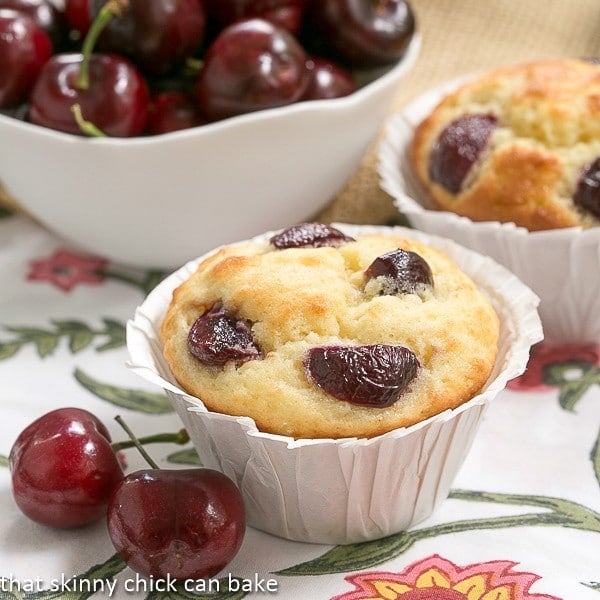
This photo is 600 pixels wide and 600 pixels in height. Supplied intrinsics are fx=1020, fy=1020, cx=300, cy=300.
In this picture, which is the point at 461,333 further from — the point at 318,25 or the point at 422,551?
the point at 318,25

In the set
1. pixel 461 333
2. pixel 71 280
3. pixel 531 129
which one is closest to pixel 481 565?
pixel 461 333

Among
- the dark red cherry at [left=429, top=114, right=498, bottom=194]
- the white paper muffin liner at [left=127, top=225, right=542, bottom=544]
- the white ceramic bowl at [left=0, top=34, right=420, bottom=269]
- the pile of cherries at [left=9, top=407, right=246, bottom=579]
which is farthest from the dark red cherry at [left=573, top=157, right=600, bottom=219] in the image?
the pile of cherries at [left=9, top=407, right=246, bottom=579]

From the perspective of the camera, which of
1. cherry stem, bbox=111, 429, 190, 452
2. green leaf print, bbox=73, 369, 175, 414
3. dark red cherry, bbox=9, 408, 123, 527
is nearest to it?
dark red cherry, bbox=9, 408, 123, 527

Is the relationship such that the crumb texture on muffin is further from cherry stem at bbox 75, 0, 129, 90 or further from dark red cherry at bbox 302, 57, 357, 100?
cherry stem at bbox 75, 0, 129, 90

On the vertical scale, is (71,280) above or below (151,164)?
below

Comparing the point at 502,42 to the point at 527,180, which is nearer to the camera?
the point at 527,180

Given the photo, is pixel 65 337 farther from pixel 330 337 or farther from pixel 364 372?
pixel 364 372

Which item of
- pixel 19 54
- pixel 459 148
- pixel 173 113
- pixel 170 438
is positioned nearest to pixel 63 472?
pixel 170 438
